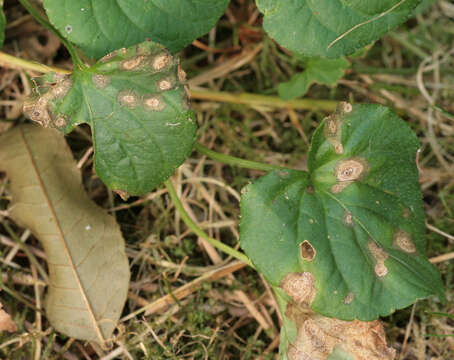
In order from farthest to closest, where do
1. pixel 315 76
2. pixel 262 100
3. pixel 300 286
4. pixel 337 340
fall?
pixel 262 100, pixel 315 76, pixel 337 340, pixel 300 286

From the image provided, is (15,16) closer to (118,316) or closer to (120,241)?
(120,241)

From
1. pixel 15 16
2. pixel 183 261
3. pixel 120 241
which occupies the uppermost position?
pixel 15 16

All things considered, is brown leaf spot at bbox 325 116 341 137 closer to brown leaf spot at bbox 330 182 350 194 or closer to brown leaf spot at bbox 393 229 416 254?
brown leaf spot at bbox 330 182 350 194

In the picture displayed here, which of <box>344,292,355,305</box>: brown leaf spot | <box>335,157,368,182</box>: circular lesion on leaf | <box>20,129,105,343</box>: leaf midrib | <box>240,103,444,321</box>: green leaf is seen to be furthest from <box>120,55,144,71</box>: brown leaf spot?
<box>344,292,355,305</box>: brown leaf spot

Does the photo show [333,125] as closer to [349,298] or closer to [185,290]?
[349,298]

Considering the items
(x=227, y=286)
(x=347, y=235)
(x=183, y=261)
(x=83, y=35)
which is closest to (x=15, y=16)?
(x=83, y=35)

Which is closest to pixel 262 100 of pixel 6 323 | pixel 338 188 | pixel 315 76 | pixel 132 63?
pixel 315 76
